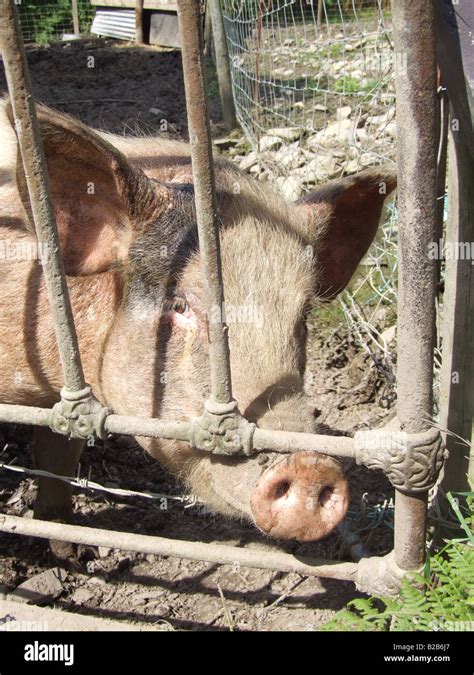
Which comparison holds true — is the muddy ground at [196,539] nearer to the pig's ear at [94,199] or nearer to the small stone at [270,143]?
the pig's ear at [94,199]

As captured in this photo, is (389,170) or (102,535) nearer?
(102,535)

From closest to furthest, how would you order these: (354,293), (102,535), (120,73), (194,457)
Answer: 1. (102,535)
2. (194,457)
3. (354,293)
4. (120,73)

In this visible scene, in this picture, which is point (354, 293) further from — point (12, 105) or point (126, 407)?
point (12, 105)

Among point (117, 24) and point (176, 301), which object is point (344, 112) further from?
point (117, 24)

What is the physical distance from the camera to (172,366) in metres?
3.29

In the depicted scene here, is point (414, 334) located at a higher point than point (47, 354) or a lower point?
higher

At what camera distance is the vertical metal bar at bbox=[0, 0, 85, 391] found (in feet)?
7.48

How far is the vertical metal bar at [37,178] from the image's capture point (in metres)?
2.28

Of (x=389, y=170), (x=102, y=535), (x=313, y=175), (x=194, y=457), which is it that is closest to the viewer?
(x=102, y=535)

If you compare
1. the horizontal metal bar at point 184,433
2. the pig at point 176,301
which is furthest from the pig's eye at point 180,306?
the horizontal metal bar at point 184,433

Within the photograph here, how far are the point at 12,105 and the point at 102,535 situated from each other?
165cm

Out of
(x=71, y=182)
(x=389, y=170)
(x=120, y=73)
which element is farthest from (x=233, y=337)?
(x=120, y=73)

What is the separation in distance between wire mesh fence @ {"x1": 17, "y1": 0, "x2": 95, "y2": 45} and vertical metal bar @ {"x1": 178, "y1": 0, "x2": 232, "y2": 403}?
16036 mm

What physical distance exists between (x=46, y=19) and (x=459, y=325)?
16174 mm
